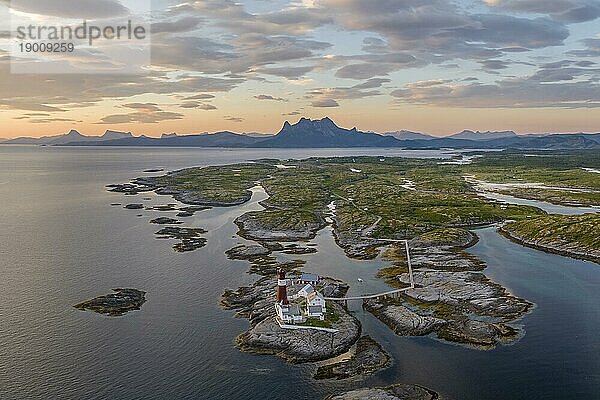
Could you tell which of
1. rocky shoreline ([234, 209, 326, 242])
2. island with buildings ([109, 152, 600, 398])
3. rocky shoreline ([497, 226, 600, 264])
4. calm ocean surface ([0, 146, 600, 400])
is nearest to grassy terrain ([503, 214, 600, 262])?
rocky shoreline ([497, 226, 600, 264])

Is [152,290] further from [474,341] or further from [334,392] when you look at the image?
[474,341]

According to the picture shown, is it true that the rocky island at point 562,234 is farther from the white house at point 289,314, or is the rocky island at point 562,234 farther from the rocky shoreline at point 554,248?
the white house at point 289,314

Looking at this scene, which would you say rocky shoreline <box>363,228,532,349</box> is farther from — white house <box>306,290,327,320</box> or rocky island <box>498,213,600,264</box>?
rocky island <box>498,213,600,264</box>

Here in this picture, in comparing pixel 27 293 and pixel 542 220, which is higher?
pixel 542 220

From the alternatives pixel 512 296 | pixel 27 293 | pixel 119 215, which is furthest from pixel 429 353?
→ pixel 119 215

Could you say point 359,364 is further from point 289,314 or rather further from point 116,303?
point 116,303

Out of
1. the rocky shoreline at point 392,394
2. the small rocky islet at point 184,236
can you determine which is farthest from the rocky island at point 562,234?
the small rocky islet at point 184,236
